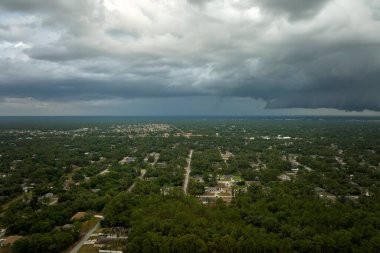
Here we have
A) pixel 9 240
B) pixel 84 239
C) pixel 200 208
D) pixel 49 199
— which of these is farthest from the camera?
pixel 49 199

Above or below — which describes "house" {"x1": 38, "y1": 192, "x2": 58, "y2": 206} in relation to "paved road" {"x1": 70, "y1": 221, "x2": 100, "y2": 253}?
above

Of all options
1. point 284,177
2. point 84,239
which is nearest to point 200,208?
point 84,239

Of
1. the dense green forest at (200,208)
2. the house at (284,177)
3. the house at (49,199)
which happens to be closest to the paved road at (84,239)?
the dense green forest at (200,208)

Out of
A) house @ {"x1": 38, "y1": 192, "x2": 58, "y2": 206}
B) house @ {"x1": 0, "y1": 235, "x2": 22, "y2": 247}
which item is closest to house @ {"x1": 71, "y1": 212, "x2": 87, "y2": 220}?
house @ {"x1": 0, "y1": 235, "x2": 22, "y2": 247}

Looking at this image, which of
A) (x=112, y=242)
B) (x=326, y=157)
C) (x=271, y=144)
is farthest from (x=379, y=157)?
(x=112, y=242)

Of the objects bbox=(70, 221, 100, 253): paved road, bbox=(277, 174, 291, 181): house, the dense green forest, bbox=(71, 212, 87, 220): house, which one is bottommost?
bbox=(70, 221, 100, 253): paved road

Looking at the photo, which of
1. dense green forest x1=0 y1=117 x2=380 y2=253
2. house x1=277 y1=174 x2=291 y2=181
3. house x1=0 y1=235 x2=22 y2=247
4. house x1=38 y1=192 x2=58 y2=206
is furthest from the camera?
house x1=277 y1=174 x2=291 y2=181

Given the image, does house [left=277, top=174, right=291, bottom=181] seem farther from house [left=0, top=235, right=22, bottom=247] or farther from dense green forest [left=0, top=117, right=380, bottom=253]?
house [left=0, top=235, right=22, bottom=247]

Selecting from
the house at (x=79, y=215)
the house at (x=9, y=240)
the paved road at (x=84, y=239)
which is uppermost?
the house at (x=79, y=215)

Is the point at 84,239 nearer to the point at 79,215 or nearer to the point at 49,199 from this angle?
the point at 79,215

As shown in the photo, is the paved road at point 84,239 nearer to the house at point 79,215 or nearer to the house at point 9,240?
the house at point 79,215

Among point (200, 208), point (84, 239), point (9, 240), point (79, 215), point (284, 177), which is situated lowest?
point (84, 239)
